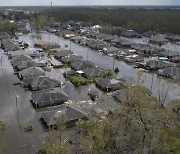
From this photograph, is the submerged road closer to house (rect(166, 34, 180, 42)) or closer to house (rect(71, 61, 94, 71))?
house (rect(71, 61, 94, 71))

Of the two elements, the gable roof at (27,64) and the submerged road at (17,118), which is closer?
the submerged road at (17,118)

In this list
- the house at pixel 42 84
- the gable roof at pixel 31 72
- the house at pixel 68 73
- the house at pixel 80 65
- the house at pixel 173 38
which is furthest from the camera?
the house at pixel 173 38

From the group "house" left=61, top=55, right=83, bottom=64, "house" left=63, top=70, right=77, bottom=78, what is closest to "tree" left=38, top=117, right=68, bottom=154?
"house" left=63, top=70, right=77, bottom=78

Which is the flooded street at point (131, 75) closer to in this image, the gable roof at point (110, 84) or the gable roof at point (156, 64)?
the gable roof at point (156, 64)

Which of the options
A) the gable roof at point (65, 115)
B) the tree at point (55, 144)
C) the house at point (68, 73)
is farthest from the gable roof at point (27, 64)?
the tree at point (55, 144)

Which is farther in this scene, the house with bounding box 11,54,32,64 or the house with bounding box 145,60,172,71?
the house with bounding box 11,54,32,64

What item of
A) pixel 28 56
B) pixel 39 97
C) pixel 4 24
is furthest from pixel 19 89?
pixel 4 24

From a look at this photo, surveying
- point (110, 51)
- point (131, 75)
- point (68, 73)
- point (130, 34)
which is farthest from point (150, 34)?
point (68, 73)

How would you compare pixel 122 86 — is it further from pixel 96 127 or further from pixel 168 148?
pixel 168 148
